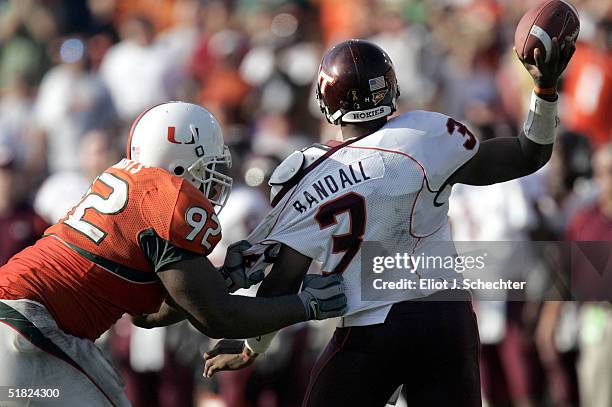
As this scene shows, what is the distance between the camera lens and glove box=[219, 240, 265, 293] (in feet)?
15.4

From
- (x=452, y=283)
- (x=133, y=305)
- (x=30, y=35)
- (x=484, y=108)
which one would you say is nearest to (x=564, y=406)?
(x=484, y=108)

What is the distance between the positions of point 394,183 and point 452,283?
0.45m

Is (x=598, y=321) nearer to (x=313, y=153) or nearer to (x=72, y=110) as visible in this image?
(x=313, y=153)

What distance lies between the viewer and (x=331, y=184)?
15.0ft

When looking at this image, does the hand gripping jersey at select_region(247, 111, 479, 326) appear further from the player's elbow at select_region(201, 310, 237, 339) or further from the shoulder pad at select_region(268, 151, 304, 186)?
the player's elbow at select_region(201, 310, 237, 339)

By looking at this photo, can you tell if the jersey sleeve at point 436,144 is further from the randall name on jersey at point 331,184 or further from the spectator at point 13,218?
the spectator at point 13,218

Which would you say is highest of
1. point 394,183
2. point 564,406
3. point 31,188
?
point 394,183

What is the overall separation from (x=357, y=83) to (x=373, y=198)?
44cm

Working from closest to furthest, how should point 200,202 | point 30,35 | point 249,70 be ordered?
point 200,202 → point 249,70 → point 30,35

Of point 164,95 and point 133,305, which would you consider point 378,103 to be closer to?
point 133,305

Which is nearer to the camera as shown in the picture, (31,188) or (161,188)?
(161,188)

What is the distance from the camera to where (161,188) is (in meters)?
4.39

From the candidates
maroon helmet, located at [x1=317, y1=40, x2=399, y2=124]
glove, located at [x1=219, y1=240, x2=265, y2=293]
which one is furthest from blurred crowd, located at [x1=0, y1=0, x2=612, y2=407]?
maroon helmet, located at [x1=317, y1=40, x2=399, y2=124]

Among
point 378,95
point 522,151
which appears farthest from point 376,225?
point 522,151
